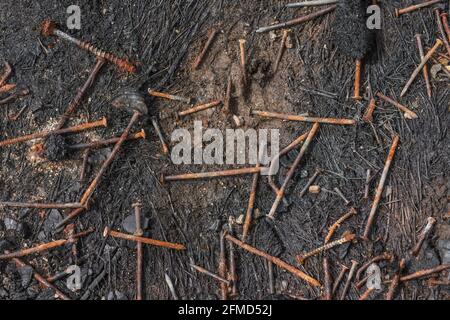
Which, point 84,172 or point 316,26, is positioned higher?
point 316,26

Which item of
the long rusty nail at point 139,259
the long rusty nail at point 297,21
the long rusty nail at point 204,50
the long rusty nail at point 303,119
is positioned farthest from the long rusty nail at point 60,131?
the long rusty nail at point 297,21

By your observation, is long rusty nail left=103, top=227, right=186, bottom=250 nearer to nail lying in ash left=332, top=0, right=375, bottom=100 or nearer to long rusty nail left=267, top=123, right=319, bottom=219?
long rusty nail left=267, top=123, right=319, bottom=219

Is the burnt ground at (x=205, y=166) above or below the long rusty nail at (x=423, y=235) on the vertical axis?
above

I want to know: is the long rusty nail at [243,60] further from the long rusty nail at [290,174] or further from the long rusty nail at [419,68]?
the long rusty nail at [419,68]

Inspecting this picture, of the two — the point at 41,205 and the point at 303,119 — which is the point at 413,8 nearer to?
the point at 303,119

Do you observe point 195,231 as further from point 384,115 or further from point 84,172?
point 384,115
